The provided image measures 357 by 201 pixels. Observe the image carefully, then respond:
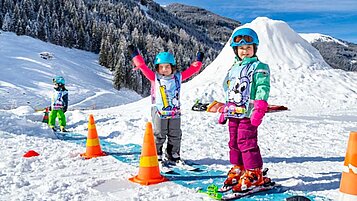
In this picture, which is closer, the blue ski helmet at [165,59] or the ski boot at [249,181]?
the ski boot at [249,181]

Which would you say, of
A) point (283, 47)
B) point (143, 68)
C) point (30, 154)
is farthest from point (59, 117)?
point (283, 47)

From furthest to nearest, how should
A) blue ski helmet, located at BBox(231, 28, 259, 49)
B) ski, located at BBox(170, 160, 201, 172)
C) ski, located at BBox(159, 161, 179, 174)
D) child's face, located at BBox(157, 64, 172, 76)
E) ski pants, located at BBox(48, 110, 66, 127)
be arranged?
1. ski pants, located at BBox(48, 110, 66, 127)
2. child's face, located at BBox(157, 64, 172, 76)
3. ski, located at BBox(170, 160, 201, 172)
4. ski, located at BBox(159, 161, 179, 174)
5. blue ski helmet, located at BBox(231, 28, 259, 49)

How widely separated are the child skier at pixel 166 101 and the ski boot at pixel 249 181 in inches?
69.3

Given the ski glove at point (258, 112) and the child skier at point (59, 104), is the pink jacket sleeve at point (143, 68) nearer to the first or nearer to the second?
the ski glove at point (258, 112)

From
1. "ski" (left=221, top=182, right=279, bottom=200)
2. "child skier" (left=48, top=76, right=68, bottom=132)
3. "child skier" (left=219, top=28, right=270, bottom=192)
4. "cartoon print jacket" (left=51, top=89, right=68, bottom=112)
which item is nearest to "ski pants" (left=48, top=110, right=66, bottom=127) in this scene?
"child skier" (left=48, top=76, right=68, bottom=132)

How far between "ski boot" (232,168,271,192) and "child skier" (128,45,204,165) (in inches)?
69.3

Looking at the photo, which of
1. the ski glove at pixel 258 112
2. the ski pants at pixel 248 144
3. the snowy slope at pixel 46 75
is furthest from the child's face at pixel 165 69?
the snowy slope at pixel 46 75

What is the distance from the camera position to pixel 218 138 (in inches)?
344

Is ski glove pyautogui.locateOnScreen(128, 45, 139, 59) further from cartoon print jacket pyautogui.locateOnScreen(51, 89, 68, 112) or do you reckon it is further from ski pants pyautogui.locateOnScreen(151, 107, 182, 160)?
cartoon print jacket pyautogui.locateOnScreen(51, 89, 68, 112)

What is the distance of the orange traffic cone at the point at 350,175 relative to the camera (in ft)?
11.0

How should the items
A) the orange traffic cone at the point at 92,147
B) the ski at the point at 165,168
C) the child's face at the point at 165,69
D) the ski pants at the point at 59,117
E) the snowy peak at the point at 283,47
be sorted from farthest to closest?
the snowy peak at the point at 283,47, the ski pants at the point at 59,117, the orange traffic cone at the point at 92,147, the child's face at the point at 165,69, the ski at the point at 165,168

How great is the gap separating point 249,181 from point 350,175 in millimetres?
1362

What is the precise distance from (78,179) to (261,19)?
784 inches

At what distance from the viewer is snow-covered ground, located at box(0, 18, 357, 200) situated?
483 centimetres
